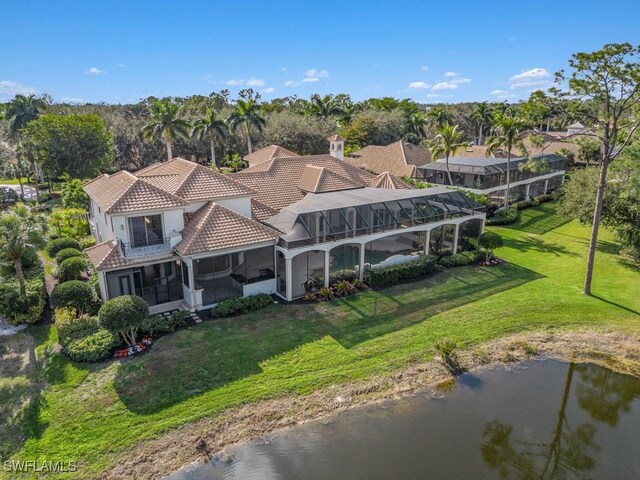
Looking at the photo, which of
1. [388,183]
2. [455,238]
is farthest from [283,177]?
[455,238]

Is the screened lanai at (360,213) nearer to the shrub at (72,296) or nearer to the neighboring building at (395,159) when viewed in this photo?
the shrub at (72,296)

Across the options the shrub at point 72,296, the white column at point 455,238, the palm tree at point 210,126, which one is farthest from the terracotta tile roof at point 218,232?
the palm tree at point 210,126

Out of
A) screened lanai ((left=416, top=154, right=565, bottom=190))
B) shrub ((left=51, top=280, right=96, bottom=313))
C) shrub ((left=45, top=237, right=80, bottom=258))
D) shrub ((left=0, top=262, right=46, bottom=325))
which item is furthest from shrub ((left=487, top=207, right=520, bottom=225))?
shrub ((left=0, top=262, right=46, bottom=325))

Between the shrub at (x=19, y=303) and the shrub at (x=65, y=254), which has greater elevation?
the shrub at (x=65, y=254)

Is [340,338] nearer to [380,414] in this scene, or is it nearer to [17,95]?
[380,414]

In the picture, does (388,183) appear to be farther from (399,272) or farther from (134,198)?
(134,198)

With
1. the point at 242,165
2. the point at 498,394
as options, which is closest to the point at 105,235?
the point at 498,394
